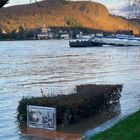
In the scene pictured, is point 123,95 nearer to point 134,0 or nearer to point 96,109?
point 134,0

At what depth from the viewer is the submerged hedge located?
15672 mm

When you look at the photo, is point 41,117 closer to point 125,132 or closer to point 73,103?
point 73,103

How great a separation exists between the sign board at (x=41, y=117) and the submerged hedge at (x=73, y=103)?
55 centimetres

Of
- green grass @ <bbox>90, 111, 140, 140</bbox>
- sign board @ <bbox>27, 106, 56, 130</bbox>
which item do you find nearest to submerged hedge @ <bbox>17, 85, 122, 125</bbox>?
sign board @ <bbox>27, 106, 56, 130</bbox>

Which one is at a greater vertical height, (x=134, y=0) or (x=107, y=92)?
(x=134, y=0)

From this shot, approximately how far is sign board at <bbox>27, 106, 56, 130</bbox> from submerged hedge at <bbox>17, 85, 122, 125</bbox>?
1.81 feet

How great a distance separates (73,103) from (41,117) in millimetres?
1495

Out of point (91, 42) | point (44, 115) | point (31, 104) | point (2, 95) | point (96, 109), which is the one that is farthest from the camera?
point (91, 42)

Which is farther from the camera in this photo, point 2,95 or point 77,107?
point 2,95

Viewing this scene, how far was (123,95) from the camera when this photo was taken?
82.6 feet

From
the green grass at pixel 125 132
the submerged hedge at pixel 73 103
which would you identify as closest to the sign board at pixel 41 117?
the submerged hedge at pixel 73 103

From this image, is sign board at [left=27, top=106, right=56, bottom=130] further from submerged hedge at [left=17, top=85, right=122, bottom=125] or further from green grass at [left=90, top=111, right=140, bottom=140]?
green grass at [left=90, top=111, right=140, bottom=140]

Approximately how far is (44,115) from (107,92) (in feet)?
14.9

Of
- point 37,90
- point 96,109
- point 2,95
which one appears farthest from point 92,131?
point 37,90
